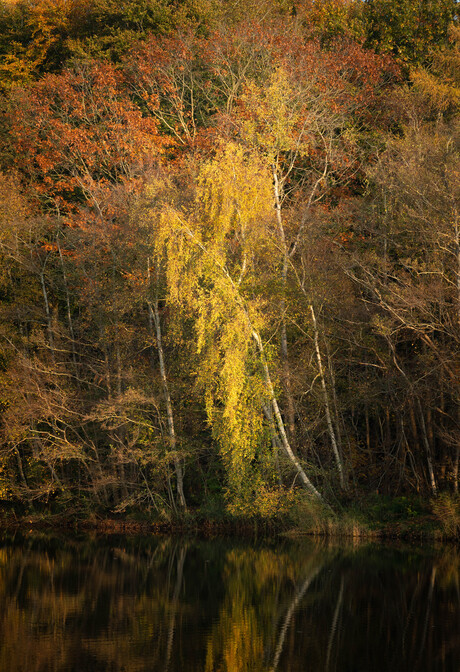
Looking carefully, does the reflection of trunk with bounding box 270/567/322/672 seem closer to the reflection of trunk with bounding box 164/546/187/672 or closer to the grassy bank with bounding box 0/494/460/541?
the reflection of trunk with bounding box 164/546/187/672

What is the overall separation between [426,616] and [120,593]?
5.97 meters

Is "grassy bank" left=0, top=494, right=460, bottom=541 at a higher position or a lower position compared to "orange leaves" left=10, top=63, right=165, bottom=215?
lower

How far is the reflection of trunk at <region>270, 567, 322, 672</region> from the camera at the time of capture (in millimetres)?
11705

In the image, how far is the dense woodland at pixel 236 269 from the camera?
23.8 m

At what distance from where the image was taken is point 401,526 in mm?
23344

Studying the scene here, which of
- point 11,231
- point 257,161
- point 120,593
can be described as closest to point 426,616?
point 120,593

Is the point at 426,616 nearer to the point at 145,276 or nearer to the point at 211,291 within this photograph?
the point at 211,291

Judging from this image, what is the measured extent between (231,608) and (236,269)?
12027 millimetres

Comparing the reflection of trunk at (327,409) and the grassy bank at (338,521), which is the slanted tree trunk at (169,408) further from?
the reflection of trunk at (327,409)

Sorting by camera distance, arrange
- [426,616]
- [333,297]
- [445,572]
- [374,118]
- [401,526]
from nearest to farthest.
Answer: [426,616], [445,572], [401,526], [333,297], [374,118]

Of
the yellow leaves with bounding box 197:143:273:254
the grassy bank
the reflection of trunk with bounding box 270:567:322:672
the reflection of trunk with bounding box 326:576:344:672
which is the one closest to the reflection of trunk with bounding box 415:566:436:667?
the reflection of trunk with bounding box 326:576:344:672

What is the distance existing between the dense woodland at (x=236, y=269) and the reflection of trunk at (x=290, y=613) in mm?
5770

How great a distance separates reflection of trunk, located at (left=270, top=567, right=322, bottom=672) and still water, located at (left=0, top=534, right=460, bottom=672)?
0.03 meters

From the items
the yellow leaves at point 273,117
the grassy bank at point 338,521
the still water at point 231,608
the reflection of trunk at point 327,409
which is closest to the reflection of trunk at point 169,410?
the grassy bank at point 338,521
